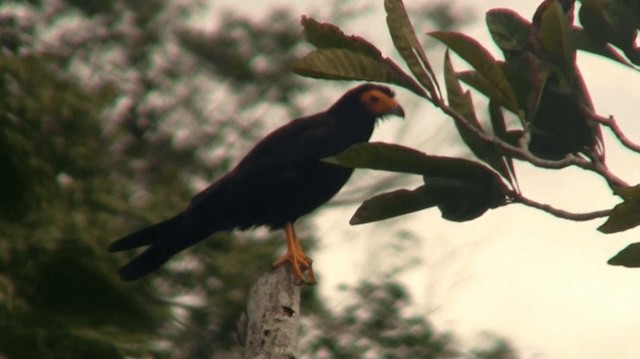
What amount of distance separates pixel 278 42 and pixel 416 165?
12.1m

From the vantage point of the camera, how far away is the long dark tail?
15.9 ft

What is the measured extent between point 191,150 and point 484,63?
11650 millimetres

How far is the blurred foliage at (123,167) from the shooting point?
26.9 ft

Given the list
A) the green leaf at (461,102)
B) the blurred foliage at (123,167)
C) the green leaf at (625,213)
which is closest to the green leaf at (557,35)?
the green leaf at (461,102)

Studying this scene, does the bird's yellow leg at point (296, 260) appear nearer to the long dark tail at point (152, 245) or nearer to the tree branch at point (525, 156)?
the long dark tail at point (152, 245)

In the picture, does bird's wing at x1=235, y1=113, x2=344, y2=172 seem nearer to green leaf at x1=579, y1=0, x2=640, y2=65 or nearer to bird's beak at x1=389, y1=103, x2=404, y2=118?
bird's beak at x1=389, y1=103, x2=404, y2=118

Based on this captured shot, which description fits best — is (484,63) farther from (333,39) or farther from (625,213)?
(625,213)

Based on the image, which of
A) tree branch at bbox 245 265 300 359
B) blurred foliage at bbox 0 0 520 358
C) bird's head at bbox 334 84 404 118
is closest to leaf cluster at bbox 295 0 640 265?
tree branch at bbox 245 265 300 359

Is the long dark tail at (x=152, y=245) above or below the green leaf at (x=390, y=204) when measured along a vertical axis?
above

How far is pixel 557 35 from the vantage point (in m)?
2.90

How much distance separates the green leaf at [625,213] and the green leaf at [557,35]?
1.47 ft

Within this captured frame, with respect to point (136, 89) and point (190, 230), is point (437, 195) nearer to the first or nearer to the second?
point (190, 230)

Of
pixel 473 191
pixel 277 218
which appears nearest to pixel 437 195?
pixel 473 191

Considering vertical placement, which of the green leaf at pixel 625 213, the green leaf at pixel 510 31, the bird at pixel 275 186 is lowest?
the green leaf at pixel 625 213
